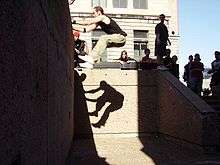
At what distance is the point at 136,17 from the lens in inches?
1467

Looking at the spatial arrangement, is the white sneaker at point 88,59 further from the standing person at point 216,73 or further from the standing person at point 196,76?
the standing person at point 216,73

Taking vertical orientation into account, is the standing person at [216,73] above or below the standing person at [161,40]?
below

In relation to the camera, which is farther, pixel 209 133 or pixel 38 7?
pixel 209 133

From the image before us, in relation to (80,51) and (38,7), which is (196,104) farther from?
(38,7)

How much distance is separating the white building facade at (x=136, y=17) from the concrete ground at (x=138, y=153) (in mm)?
24219

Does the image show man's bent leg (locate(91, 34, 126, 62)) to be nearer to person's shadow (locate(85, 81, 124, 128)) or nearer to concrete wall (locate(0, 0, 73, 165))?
person's shadow (locate(85, 81, 124, 128))

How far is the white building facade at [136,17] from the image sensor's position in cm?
3566

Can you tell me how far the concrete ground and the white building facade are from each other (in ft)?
79.5

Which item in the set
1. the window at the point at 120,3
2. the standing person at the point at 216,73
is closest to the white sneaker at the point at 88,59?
the standing person at the point at 216,73

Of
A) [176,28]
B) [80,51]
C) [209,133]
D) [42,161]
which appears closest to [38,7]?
[42,161]

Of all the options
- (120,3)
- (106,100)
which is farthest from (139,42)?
(106,100)

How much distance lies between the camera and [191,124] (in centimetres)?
955

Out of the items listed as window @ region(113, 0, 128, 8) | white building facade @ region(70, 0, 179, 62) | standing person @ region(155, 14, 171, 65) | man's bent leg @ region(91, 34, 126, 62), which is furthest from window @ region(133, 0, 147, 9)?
man's bent leg @ region(91, 34, 126, 62)

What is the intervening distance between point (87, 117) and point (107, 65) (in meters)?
1.73
